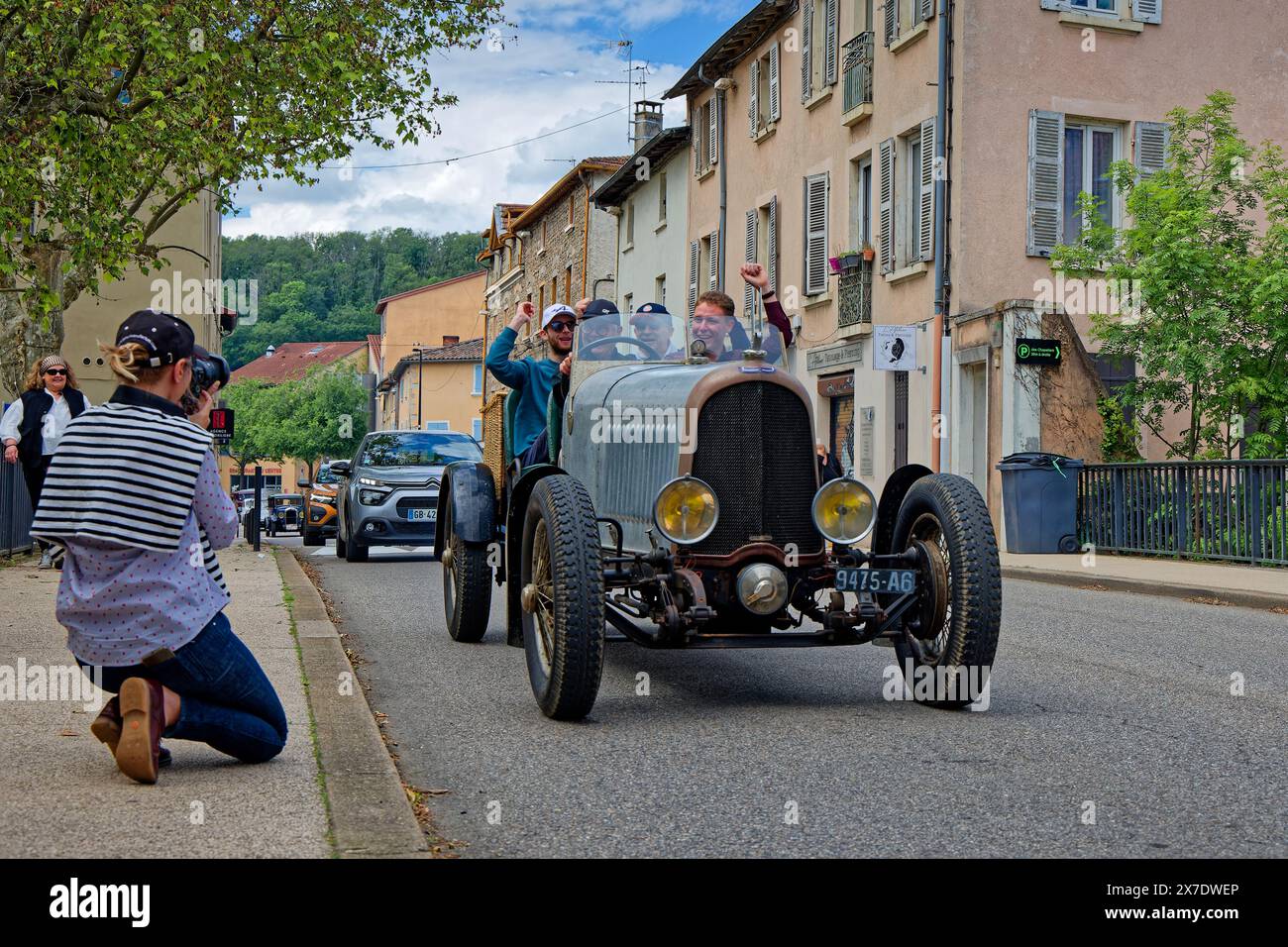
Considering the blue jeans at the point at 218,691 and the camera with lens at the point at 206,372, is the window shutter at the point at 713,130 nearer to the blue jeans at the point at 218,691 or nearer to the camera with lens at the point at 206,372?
the camera with lens at the point at 206,372

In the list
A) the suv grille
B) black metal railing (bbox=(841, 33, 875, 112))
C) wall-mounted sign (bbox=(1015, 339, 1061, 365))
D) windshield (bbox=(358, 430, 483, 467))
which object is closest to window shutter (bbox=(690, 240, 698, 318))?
black metal railing (bbox=(841, 33, 875, 112))

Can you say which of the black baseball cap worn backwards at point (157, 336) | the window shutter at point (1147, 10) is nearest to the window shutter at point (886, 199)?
the window shutter at point (1147, 10)

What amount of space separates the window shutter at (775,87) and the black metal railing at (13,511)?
59.3 feet

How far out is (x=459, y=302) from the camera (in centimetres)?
9475

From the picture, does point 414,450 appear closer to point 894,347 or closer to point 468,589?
point 894,347

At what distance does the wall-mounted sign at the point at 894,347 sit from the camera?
859 inches

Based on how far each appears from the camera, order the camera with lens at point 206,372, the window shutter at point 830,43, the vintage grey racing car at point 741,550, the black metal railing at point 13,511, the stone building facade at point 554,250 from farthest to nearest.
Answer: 1. the stone building facade at point 554,250
2. the window shutter at point 830,43
3. the black metal railing at point 13,511
4. the vintage grey racing car at point 741,550
5. the camera with lens at point 206,372

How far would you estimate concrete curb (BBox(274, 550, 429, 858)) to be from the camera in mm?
4078

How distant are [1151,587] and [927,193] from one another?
1076 cm

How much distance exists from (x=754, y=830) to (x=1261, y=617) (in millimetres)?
8793

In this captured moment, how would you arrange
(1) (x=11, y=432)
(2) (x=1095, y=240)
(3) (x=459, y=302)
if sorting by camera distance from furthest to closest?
(3) (x=459, y=302), (2) (x=1095, y=240), (1) (x=11, y=432)

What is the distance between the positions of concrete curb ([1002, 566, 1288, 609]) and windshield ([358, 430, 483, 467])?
7194mm
